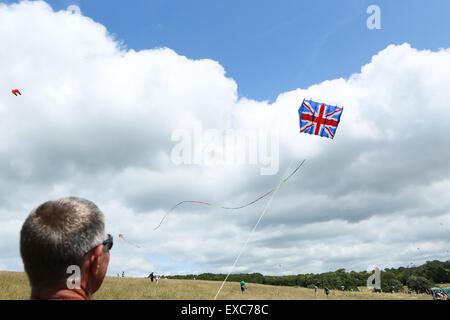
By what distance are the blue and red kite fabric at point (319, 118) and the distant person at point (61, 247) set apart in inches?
846

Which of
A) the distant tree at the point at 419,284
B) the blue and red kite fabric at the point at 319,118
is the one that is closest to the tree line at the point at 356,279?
the distant tree at the point at 419,284

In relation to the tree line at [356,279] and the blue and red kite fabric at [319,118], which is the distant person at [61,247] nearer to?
the blue and red kite fabric at [319,118]

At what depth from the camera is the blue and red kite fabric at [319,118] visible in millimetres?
22500

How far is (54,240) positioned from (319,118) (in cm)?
2198

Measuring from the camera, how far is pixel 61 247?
2.40m

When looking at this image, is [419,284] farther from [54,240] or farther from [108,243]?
[54,240]

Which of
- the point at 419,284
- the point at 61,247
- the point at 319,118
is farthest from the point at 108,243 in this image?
the point at 419,284

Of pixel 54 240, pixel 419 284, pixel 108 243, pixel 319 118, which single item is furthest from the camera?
pixel 419 284

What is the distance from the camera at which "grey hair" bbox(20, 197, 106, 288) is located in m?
2.39

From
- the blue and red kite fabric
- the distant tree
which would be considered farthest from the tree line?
the blue and red kite fabric
